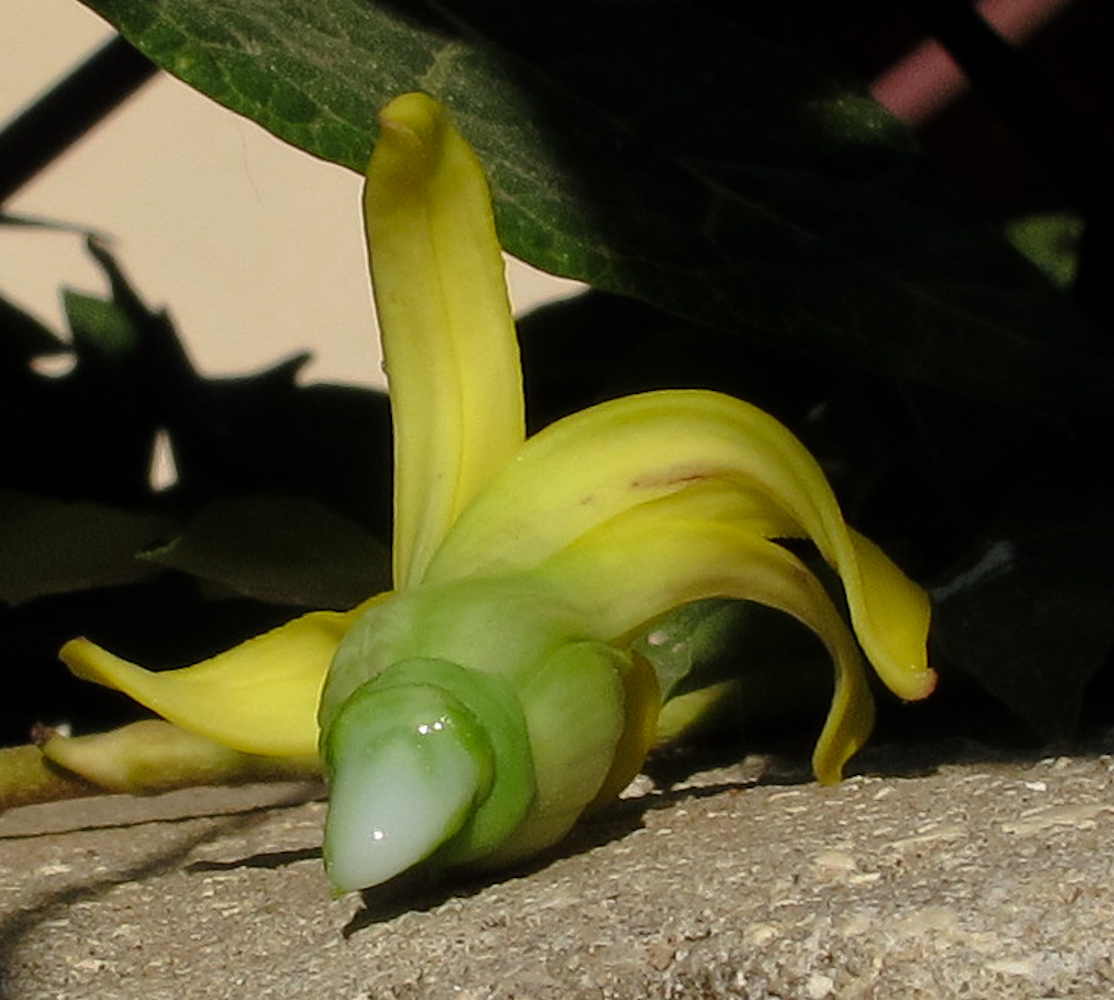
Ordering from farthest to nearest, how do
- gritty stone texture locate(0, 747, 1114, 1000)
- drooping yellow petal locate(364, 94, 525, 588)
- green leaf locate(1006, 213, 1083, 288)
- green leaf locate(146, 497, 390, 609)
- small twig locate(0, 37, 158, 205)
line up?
green leaf locate(1006, 213, 1083, 288), small twig locate(0, 37, 158, 205), green leaf locate(146, 497, 390, 609), drooping yellow petal locate(364, 94, 525, 588), gritty stone texture locate(0, 747, 1114, 1000)

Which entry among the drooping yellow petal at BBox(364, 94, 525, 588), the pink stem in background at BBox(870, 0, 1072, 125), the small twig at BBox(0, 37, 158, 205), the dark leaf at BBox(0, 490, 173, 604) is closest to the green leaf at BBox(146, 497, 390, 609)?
the dark leaf at BBox(0, 490, 173, 604)

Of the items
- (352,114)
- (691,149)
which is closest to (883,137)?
(691,149)

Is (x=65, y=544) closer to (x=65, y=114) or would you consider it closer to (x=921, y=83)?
(x=65, y=114)

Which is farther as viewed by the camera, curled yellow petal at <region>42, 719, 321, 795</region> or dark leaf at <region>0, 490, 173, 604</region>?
dark leaf at <region>0, 490, 173, 604</region>

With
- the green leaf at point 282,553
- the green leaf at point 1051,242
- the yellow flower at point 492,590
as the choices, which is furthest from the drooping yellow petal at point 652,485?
the green leaf at point 1051,242

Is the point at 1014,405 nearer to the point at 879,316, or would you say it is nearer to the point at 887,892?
the point at 879,316

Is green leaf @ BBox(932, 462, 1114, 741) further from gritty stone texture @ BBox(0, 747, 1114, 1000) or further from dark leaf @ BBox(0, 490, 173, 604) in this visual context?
dark leaf @ BBox(0, 490, 173, 604)

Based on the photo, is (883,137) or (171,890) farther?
(883,137)

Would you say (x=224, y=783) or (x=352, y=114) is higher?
(x=352, y=114)
